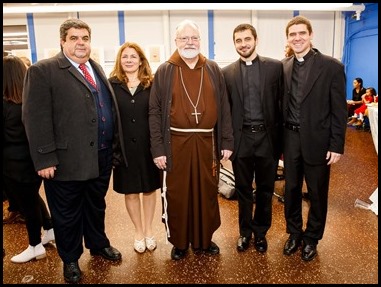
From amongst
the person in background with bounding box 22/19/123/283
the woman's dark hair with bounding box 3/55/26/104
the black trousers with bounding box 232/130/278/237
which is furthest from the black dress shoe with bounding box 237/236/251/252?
the woman's dark hair with bounding box 3/55/26/104

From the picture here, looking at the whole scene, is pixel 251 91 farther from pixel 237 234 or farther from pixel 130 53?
pixel 237 234

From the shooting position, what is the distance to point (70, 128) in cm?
211

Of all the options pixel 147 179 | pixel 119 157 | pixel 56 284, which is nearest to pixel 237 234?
pixel 147 179

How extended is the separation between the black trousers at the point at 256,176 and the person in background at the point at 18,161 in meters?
1.50

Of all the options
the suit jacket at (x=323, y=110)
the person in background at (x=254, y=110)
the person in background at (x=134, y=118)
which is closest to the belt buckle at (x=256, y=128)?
the person in background at (x=254, y=110)

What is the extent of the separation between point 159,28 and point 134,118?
6.69 m

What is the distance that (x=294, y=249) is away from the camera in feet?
8.47

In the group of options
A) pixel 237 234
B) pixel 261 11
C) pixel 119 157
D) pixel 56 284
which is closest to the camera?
pixel 56 284

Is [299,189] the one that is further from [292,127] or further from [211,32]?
[211,32]

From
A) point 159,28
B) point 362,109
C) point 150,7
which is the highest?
point 150,7

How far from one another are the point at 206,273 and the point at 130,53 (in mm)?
1657

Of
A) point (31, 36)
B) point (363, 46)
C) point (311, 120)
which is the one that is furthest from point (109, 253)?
point (363, 46)

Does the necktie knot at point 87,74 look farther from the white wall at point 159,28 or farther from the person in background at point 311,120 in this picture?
the white wall at point 159,28

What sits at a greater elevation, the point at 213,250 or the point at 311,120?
the point at 311,120
